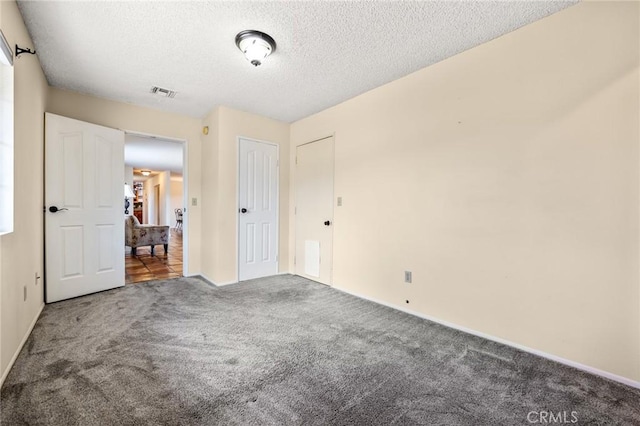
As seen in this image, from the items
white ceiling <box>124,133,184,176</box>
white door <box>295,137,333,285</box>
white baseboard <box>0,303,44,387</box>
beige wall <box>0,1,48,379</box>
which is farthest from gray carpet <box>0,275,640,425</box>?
white ceiling <box>124,133,184,176</box>

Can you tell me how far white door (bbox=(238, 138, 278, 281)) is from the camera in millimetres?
3934

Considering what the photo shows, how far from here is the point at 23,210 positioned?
6.85ft

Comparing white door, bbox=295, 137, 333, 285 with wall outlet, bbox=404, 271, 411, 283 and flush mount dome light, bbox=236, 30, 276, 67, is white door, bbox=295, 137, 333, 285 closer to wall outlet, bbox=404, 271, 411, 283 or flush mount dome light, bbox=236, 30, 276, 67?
wall outlet, bbox=404, 271, 411, 283

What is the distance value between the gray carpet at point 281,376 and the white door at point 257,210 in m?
1.34

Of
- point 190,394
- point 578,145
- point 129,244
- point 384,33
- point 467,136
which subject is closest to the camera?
point 190,394

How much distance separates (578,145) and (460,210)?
88 centimetres

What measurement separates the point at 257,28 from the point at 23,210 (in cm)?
222

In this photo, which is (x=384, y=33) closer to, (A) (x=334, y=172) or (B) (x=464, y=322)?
(A) (x=334, y=172)

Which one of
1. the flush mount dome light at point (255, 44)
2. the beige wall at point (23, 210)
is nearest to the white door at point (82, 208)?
the beige wall at point (23, 210)

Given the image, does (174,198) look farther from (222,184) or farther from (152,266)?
(222,184)

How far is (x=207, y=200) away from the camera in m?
4.01

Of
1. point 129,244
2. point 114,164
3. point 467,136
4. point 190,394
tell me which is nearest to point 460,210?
point 467,136

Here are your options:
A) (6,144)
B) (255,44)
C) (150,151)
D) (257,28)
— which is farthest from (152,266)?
(257,28)

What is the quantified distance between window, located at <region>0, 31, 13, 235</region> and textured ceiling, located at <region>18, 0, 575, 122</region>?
52 cm
